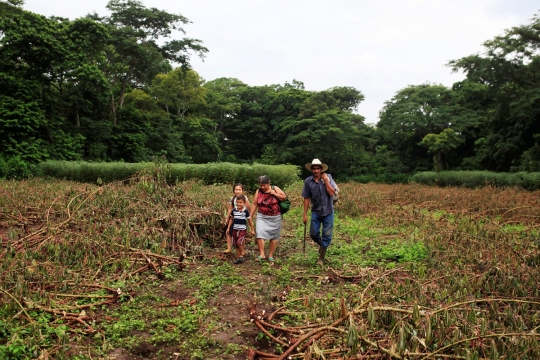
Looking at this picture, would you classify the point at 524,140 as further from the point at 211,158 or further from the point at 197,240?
the point at 197,240

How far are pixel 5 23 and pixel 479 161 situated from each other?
33.2 meters

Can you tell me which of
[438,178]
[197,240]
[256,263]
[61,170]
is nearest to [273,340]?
[256,263]

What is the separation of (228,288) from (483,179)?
72.9 ft

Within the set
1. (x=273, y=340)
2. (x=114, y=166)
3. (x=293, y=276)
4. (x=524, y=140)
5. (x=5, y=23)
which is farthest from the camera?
(x=524, y=140)

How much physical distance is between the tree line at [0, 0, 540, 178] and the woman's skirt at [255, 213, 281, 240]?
692 inches

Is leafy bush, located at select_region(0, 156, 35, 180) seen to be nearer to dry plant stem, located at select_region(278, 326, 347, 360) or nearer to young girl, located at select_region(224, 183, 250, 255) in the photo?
young girl, located at select_region(224, 183, 250, 255)

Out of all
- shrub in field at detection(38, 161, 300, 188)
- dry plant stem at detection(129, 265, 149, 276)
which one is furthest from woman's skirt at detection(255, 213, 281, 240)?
shrub in field at detection(38, 161, 300, 188)

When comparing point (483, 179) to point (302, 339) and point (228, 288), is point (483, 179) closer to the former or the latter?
point (228, 288)

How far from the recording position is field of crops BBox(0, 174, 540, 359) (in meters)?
3.12

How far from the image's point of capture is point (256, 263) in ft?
21.1

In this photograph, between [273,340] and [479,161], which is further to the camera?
[479,161]

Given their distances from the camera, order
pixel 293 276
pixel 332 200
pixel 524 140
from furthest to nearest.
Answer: pixel 524 140
pixel 332 200
pixel 293 276

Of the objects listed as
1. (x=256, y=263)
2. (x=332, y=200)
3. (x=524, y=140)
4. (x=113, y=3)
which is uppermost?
(x=113, y=3)

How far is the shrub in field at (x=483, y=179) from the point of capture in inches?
811
